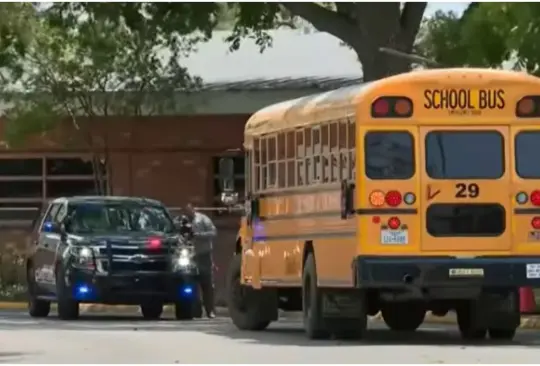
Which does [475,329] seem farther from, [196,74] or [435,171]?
[196,74]

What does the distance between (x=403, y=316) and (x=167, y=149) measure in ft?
56.9

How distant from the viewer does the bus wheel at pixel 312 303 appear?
62.1ft

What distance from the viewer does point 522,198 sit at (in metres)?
18.1

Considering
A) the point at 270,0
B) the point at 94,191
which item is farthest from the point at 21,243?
the point at 270,0

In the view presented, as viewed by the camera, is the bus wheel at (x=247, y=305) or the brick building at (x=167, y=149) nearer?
the bus wheel at (x=247, y=305)

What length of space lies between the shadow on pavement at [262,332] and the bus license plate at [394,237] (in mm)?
1257

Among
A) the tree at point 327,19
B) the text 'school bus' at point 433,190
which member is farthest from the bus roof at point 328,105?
the tree at point 327,19

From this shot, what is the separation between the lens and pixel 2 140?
3816 centimetres

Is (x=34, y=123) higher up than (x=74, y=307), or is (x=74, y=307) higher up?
(x=34, y=123)

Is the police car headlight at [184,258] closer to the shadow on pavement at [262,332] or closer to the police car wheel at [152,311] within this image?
the shadow on pavement at [262,332]

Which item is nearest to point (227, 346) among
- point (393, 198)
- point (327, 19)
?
point (393, 198)

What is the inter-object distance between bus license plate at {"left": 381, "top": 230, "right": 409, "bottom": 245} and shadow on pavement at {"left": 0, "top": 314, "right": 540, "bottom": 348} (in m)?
1.26

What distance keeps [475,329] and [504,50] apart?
6.17 meters

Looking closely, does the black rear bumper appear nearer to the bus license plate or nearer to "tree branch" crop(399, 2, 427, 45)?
the bus license plate
